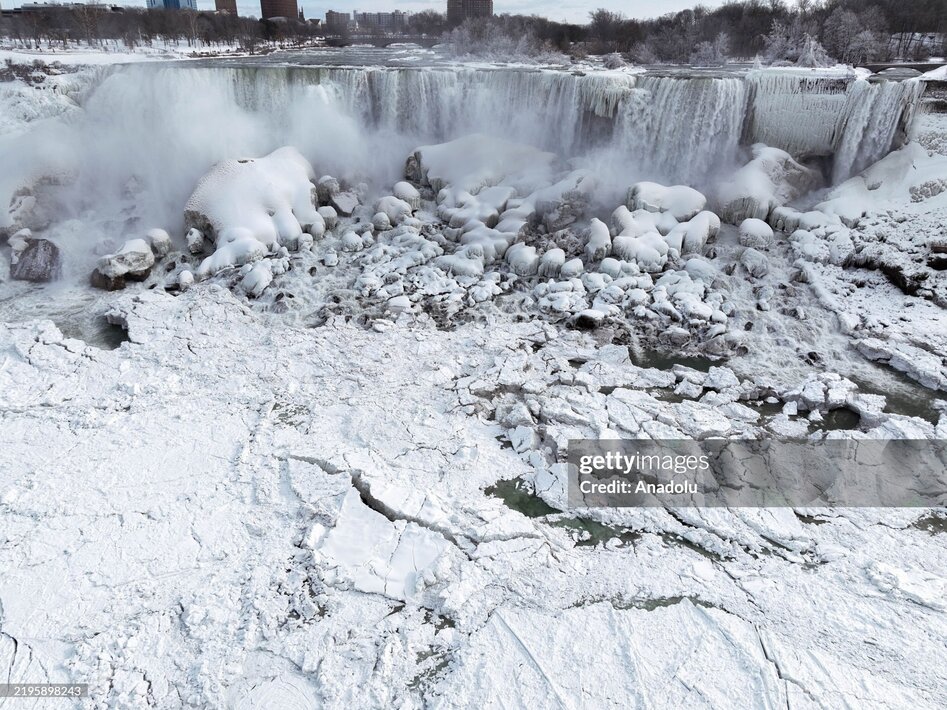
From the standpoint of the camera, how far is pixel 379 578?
3893 millimetres

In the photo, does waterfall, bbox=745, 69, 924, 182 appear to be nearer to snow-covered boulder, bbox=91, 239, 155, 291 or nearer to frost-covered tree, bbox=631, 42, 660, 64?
frost-covered tree, bbox=631, 42, 660, 64

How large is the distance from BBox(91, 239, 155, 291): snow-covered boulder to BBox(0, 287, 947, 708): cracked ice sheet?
2722 mm

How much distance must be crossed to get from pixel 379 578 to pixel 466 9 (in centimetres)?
3694

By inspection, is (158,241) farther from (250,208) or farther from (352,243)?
(352,243)

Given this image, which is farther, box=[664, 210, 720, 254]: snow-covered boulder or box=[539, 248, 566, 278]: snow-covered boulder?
box=[664, 210, 720, 254]: snow-covered boulder

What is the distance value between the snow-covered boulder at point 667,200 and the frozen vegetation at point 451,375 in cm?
6

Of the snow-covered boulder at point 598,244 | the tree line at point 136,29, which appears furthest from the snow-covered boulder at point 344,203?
the tree line at point 136,29

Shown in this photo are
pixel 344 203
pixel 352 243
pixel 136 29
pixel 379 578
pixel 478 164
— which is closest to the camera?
pixel 379 578

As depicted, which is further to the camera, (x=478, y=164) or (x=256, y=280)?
(x=478, y=164)

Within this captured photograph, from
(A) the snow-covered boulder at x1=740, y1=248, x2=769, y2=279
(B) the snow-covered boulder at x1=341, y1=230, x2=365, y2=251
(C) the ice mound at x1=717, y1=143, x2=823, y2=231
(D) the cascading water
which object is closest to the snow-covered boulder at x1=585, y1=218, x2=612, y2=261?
(A) the snow-covered boulder at x1=740, y1=248, x2=769, y2=279

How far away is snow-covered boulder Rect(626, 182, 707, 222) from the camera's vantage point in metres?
9.26

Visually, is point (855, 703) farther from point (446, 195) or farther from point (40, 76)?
point (40, 76)

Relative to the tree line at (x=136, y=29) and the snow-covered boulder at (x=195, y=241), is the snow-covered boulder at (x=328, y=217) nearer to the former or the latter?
the snow-covered boulder at (x=195, y=241)

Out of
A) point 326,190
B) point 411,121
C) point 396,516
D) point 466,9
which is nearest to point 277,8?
point 466,9
